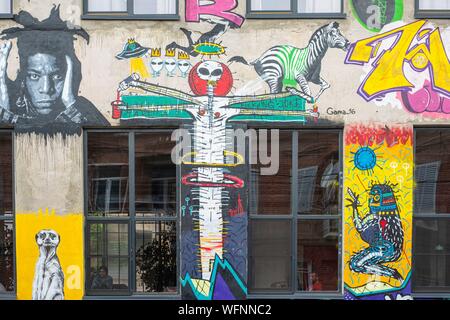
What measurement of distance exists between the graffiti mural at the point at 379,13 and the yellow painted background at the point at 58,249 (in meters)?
5.08

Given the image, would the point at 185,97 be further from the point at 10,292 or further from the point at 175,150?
the point at 10,292

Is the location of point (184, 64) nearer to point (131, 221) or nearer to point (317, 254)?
point (131, 221)

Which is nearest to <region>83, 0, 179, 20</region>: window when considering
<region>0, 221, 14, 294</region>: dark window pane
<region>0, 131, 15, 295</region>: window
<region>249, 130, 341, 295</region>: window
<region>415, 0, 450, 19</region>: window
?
<region>0, 131, 15, 295</region>: window

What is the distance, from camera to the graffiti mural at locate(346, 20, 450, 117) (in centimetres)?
650

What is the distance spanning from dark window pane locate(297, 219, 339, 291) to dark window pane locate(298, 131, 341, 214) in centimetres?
24

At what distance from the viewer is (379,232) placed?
6605 mm

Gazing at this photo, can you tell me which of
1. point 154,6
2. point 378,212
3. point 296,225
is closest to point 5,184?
point 154,6

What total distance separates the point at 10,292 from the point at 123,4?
4.69 metres

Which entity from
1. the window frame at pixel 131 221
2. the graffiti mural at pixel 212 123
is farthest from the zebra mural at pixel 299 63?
the window frame at pixel 131 221

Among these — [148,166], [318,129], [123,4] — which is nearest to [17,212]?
[148,166]

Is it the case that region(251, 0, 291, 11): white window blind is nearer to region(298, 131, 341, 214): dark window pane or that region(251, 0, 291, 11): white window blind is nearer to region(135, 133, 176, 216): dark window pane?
region(298, 131, 341, 214): dark window pane

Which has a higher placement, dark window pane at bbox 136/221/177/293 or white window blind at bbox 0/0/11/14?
white window blind at bbox 0/0/11/14

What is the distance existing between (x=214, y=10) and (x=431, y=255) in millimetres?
4858

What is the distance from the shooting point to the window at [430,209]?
263 inches
